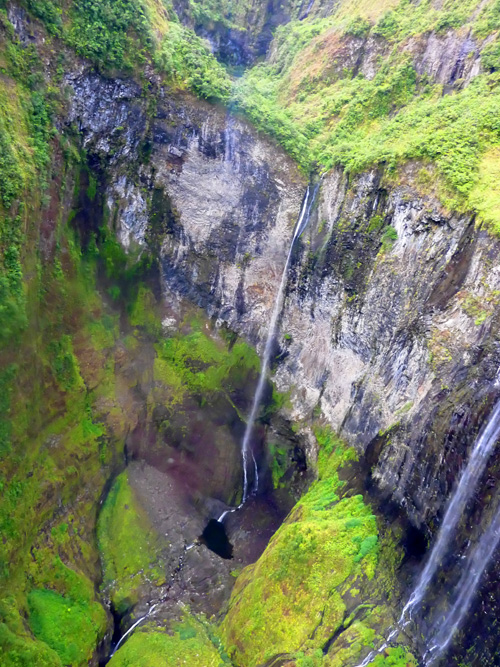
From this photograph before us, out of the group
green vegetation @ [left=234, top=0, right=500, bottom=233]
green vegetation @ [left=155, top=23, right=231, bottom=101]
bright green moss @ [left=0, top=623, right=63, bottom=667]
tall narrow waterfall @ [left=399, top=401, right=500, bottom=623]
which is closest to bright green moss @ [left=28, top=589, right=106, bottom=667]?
bright green moss @ [left=0, top=623, right=63, bottom=667]

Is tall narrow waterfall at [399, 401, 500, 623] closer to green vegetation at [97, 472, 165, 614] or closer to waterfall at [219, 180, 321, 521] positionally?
waterfall at [219, 180, 321, 521]

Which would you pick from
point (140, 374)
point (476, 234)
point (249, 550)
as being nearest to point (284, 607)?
point (249, 550)

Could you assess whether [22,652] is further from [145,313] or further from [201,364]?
[145,313]

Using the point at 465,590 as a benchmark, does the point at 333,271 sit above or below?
above

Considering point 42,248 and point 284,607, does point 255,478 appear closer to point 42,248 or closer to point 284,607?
point 284,607

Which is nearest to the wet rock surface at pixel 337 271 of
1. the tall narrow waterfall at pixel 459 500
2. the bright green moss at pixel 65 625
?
the tall narrow waterfall at pixel 459 500

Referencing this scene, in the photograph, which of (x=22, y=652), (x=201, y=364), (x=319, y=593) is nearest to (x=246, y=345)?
(x=201, y=364)
